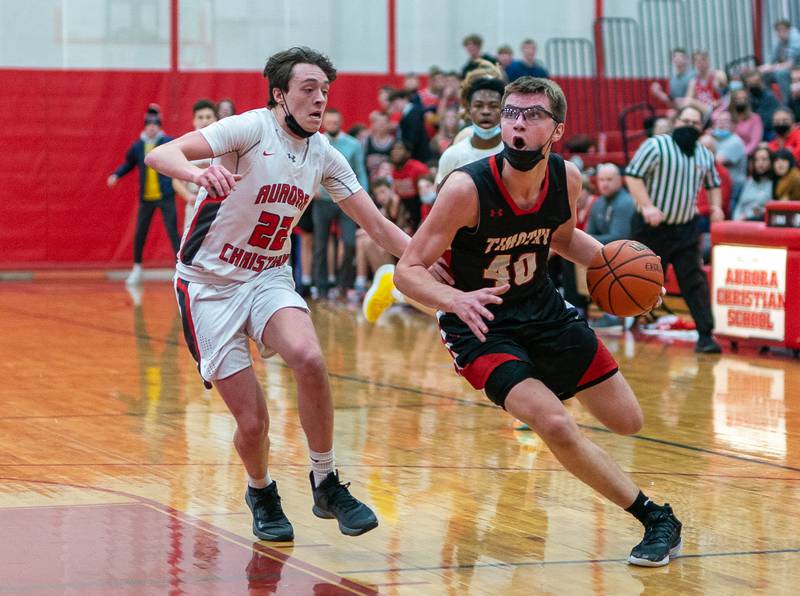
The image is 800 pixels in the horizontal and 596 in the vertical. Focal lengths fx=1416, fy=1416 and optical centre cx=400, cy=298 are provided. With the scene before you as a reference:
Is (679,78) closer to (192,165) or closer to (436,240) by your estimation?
(436,240)

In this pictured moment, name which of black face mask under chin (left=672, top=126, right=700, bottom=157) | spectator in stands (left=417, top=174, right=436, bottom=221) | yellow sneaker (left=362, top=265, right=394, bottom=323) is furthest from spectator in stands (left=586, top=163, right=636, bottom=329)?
yellow sneaker (left=362, top=265, right=394, bottom=323)

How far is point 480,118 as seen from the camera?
7.98 meters

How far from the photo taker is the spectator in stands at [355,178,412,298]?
50.7 feet

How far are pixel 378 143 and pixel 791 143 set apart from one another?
16.1 feet

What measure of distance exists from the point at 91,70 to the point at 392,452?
13806 mm

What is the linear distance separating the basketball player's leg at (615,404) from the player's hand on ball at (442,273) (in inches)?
26.0

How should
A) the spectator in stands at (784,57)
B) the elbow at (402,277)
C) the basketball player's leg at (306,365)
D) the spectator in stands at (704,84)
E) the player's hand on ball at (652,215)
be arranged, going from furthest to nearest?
the spectator in stands at (704,84), the spectator in stands at (784,57), the player's hand on ball at (652,215), the basketball player's leg at (306,365), the elbow at (402,277)

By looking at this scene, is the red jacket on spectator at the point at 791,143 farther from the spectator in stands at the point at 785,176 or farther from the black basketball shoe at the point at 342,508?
the black basketball shoe at the point at 342,508

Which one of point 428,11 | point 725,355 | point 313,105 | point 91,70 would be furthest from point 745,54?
point 313,105

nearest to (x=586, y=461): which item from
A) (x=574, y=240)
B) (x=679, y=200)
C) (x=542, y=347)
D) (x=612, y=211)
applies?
(x=542, y=347)

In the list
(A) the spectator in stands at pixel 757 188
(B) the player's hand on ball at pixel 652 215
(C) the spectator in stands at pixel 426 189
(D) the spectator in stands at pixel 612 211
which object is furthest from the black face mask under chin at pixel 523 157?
(C) the spectator in stands at pixel 426 189

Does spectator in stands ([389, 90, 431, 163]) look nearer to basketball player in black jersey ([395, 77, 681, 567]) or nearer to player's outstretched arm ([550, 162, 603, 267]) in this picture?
player's outstretched arm ([550, 162, 603, 267])

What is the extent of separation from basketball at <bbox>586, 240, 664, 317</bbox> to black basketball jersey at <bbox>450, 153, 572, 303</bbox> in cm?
31

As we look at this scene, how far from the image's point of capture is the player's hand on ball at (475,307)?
15.8 feet
